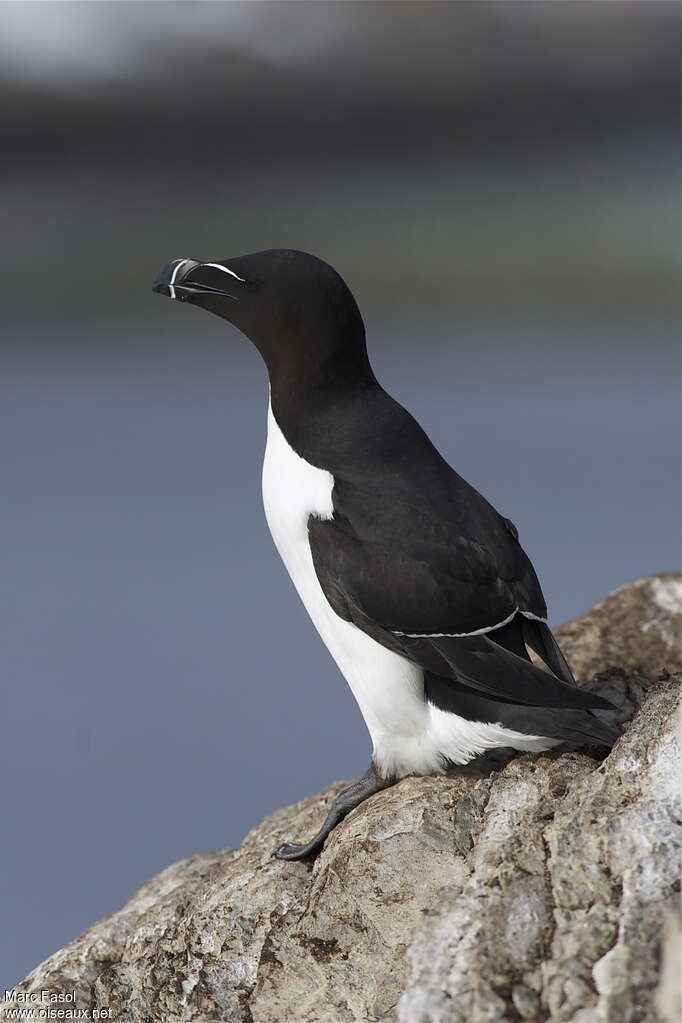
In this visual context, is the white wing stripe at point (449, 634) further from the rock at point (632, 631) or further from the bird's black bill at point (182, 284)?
the rock at point (632, 631)

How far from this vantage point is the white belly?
2701mm

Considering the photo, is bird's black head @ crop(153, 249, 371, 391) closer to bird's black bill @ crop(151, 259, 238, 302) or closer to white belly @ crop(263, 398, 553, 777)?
bird's black bill @ crop(151, 259, 238, 302)

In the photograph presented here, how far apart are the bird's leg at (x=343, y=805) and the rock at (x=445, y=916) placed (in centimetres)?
4

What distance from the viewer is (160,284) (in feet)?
9.49

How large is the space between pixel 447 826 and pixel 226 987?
1.95 feet

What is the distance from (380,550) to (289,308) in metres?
0.62

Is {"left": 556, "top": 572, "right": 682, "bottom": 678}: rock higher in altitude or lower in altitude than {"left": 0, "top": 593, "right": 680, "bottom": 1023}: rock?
higher

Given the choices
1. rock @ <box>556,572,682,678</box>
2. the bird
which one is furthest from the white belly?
rock @ <box>556,572,682,678</box>

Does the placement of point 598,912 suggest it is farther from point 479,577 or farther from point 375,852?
point 479,577

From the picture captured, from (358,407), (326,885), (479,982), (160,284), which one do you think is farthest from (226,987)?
(160,284)

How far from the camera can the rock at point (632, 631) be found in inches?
145

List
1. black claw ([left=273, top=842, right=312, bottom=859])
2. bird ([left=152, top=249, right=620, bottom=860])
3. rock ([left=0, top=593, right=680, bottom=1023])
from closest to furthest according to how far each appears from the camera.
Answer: rock ([left=0, top=593, right=680, bottom=1023]), bird ([left=152, top=249, right=620, bottom=860]), black claw ([left=273, top=842, right=312, bottom=859])

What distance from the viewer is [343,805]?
9.17 feet

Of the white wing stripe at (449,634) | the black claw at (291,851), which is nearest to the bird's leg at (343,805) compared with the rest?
the black claw at (291,851)
